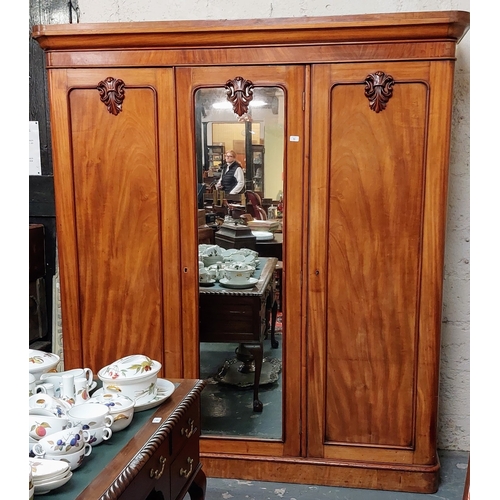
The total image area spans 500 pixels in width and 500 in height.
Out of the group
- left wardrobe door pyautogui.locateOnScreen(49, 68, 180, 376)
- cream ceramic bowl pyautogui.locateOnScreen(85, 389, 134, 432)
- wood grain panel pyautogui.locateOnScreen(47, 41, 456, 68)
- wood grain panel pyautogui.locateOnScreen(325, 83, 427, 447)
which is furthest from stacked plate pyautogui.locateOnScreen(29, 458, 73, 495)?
wood grain panel pyautogui.locateOnScreen(47, 41, 456, 68)

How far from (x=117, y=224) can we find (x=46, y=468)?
1457 mm

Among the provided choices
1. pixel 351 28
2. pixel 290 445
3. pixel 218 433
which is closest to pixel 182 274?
pixel 218 433

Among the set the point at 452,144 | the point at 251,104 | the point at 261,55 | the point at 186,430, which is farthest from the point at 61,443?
the point at 452,144

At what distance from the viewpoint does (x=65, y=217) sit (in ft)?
8.31

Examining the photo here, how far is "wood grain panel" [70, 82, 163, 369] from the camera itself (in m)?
2.45

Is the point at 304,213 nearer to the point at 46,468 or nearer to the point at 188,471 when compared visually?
the point at 188,471

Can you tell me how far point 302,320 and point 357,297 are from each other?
10.5 inches

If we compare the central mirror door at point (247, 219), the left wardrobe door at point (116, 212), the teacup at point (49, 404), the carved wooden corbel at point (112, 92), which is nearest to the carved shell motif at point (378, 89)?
the central mirror door at point (247, 219)

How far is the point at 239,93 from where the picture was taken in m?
2.34

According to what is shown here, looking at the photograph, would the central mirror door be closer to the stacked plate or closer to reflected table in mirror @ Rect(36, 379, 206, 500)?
reflected table in mirror @ Rect(36, 379, 206, 500)

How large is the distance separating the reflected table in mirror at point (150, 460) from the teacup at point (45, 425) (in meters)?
0.10

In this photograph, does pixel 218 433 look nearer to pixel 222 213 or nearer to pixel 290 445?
pixel 290 445

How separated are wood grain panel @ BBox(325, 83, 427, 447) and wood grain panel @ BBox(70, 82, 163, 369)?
80 cm
